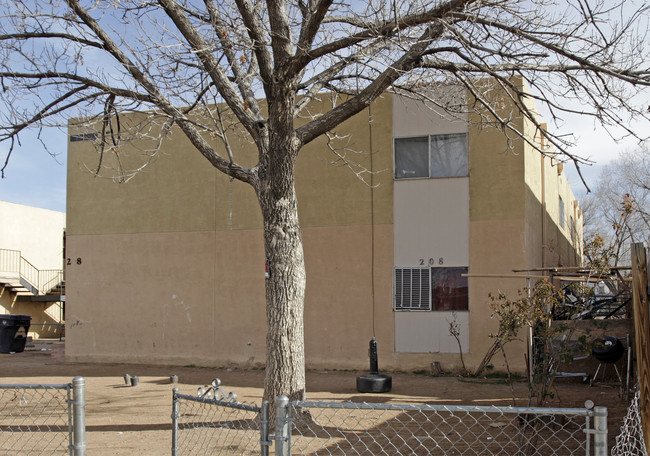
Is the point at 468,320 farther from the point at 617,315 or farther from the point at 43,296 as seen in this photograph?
the point at 43,296

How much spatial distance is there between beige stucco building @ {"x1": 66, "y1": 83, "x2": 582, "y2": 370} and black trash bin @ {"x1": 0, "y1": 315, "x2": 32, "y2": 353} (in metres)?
5.63

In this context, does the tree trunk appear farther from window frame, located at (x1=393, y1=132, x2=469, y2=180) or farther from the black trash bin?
the black trash bin

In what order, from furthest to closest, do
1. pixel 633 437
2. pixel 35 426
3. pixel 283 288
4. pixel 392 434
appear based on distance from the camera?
pixel 35 426
pixel 283 288
pixel 392 434
pixel 633 437

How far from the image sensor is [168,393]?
1216 centimetres

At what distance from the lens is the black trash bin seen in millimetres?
21844

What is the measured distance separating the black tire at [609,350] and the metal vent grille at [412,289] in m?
3.63

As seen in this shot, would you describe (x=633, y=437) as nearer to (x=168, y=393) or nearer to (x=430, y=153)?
(x=168, y=393)

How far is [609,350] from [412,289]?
4.24 m

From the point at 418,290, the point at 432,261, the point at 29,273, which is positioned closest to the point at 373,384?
the point at 418,290

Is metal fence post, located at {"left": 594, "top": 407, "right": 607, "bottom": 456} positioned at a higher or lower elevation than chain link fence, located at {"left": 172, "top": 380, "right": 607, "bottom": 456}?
→ higher

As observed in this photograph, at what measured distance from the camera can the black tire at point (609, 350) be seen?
11.8 m

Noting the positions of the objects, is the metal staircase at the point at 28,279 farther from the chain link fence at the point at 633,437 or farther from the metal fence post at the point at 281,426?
the metal fence post at the point at 281,426

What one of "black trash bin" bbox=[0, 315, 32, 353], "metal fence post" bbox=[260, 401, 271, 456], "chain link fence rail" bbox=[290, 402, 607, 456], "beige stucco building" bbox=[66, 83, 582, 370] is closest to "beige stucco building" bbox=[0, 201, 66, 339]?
"black trash bin" bbox=[0, 315, 32, 353]

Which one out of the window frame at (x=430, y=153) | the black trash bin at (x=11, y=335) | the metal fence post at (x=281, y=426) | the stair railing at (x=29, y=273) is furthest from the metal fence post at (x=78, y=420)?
the stair railing at (x=29, y=273)
